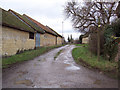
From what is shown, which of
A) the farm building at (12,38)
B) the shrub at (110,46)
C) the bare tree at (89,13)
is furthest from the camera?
A: the bare tree at (89,13)

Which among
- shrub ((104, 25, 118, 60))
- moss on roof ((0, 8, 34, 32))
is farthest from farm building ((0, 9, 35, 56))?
shrub ((104, 25, 118, 60))

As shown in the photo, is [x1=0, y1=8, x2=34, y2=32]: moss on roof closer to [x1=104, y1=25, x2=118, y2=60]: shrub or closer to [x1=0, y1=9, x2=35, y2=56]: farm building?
[x1=0, y1=9, x2=35, y2=56]: farm building

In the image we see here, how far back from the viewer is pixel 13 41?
10156 mm

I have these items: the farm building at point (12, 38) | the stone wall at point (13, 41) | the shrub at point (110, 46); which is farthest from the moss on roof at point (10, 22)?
the shrub at point (110, 46)

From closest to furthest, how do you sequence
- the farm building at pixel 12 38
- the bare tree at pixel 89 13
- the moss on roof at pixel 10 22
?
the farm building at pixel 12 38, the moss on roof at pixel 10 22, the bare tree at pixel 89 13

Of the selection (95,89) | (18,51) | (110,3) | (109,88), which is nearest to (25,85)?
(95,89)

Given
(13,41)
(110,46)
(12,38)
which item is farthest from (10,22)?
(110,46)

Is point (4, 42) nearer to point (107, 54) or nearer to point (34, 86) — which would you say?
point (34, 86)

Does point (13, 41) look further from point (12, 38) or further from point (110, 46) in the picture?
point (110, 46)

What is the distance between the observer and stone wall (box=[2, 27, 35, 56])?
894 cm

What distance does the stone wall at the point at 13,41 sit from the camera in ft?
29.3

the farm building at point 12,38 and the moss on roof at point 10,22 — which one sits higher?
the moss on roof at point 10,22

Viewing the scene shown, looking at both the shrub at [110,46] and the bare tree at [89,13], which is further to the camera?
the bare tree at [89,13]

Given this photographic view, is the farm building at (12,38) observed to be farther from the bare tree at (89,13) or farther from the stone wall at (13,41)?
the bare tree at (89,13)
